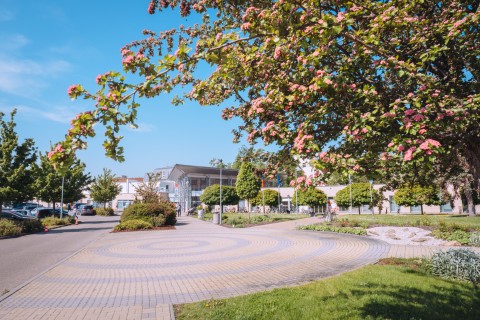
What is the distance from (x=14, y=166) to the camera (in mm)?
22734

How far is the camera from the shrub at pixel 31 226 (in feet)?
74.6

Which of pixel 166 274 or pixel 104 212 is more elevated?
pixel 166 274

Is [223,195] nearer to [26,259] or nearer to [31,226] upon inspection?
[31,226]

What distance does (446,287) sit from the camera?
716 cm

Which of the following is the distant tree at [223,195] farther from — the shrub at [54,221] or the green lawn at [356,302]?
the green lawn at [356,302]

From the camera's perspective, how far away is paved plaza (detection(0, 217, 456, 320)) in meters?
6.52

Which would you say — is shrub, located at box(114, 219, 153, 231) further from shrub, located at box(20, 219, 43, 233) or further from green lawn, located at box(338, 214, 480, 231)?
green lawn, located at box(338, 214, 480, 231)

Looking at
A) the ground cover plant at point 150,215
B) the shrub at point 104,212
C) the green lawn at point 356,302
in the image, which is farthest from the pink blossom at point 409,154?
the shrub at point 104,212

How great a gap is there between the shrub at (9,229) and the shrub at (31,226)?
1284 millimetres

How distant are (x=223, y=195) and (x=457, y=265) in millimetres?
33381

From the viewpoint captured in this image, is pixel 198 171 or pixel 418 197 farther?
pixel 198 171

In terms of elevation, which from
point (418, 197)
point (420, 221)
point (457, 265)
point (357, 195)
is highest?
point (357, 195)

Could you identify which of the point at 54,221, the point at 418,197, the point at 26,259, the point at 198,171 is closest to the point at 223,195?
the point at 198,171

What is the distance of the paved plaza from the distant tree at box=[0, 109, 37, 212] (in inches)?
425
